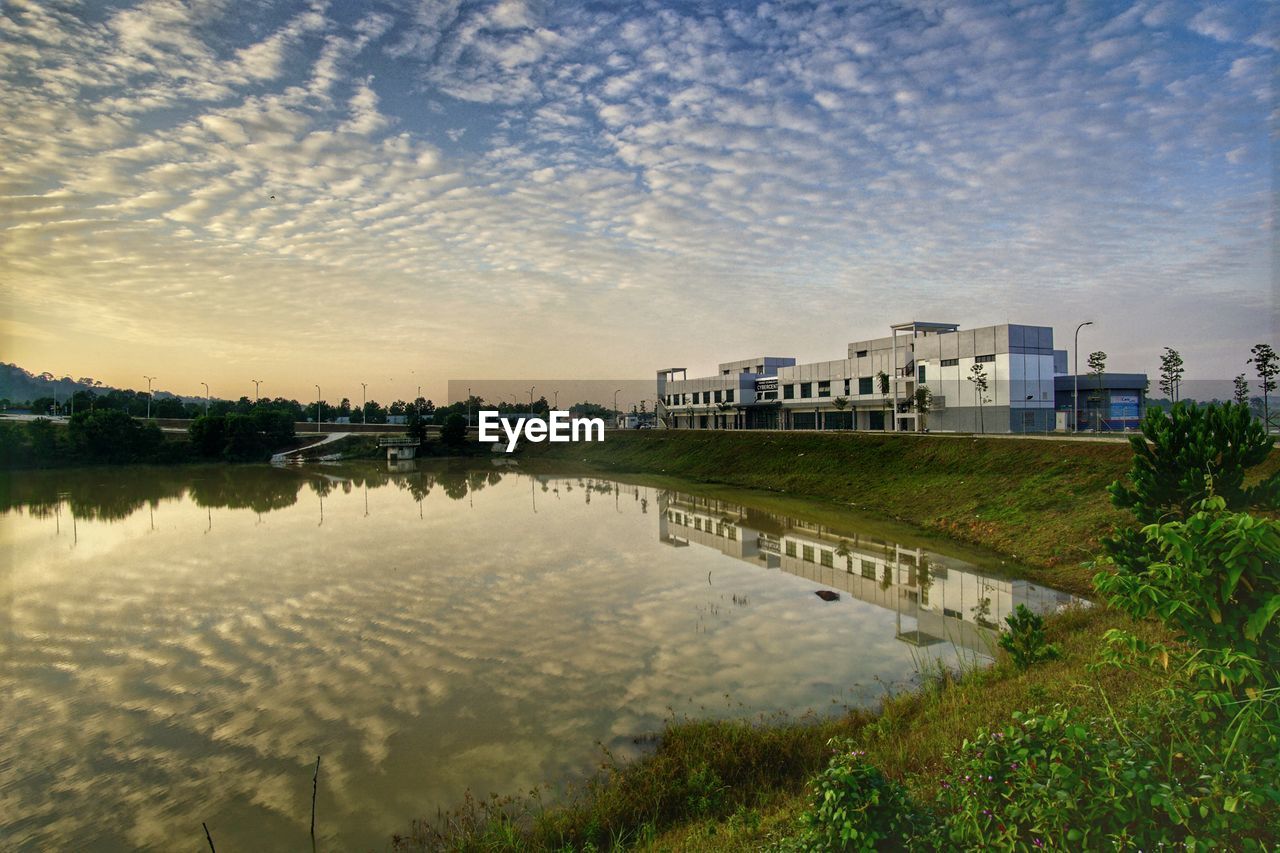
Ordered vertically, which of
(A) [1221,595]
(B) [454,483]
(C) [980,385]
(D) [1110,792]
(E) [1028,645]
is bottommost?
(B) [454,483]

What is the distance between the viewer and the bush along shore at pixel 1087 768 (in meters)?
5.26

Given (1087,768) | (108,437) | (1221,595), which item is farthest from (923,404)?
(108,437)

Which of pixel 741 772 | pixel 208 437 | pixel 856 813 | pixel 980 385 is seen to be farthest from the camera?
pixel 208 437

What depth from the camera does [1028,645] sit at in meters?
13.7

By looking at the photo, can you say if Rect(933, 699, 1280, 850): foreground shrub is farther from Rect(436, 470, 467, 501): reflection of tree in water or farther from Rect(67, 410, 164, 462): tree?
Rect(67, 410, 164, 462): tree

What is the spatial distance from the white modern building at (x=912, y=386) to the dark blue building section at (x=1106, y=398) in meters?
6.77

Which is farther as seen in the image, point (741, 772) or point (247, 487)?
point (247, 487)

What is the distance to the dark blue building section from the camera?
203 ft

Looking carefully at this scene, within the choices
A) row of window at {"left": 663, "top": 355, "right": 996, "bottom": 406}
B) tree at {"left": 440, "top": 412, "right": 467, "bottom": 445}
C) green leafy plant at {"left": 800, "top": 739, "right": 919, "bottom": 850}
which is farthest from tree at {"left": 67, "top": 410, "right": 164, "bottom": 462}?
green leafy plant at {"left": 800, "top": 739, "right": 919, "bottom": 850}

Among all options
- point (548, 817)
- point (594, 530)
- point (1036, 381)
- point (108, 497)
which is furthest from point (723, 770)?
point (108, 497)

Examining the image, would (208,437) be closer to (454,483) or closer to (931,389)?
(454,483)

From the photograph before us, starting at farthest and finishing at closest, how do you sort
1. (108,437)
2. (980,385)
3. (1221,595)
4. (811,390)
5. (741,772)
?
(108,437), (811,390), (980,385), (741,772), (1221,595)

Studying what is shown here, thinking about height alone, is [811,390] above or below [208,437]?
above

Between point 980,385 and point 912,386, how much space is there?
10.2m
